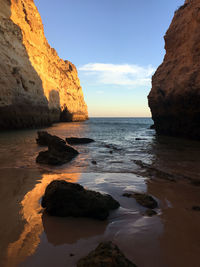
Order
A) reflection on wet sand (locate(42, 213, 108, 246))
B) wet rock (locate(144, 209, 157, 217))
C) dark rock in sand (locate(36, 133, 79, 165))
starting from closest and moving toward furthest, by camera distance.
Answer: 1. reflection on wet sand (locate(42, 213, 108, 246))
2. wet rock (locate(144, 209, 157, 217))
3. dark rock in sand (locate(36, 133, 79, 165))

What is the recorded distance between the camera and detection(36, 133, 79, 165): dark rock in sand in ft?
19.9

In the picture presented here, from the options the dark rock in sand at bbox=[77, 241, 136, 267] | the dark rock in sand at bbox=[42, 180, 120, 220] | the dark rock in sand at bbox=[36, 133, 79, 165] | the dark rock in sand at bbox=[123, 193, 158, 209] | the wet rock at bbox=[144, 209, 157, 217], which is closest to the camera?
the dark rock in sand at bbox=[77, 241, 136, 267]

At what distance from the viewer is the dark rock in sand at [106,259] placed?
1491mm

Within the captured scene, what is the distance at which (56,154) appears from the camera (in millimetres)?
6523

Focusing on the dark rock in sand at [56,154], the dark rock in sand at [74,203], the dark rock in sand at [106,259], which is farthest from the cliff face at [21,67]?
the dark rock in sand at [106,259]

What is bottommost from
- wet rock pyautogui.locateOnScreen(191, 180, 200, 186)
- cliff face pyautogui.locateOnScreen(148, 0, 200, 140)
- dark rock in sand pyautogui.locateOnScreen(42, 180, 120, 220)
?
wet rock pyautogui.locateOnScreen(191, 180, 200, 186)

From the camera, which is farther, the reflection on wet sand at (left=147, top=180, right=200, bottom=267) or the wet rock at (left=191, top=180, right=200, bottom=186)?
the wet rock at (left=191, top=180, right=200, bottom=186)

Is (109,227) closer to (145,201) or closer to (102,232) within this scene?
(102,232)

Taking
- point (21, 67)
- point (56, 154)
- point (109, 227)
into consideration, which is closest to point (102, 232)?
point (109, 227)

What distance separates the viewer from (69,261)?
5.61 feet

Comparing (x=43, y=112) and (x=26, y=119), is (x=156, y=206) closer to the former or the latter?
(x=26, y=119)

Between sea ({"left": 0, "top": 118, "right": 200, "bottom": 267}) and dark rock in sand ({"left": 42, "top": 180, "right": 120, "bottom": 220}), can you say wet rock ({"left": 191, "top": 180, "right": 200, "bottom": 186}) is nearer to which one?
sea ({"left": 0, "top": 118, "right": 200, "bottom": 267})

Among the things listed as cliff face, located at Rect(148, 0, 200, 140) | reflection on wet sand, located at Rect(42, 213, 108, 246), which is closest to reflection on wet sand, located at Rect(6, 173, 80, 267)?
reflection on wet sand, located at Rect(42, 213, 108, 246)

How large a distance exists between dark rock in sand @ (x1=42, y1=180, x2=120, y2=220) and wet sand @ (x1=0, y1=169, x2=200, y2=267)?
10 centimetres
